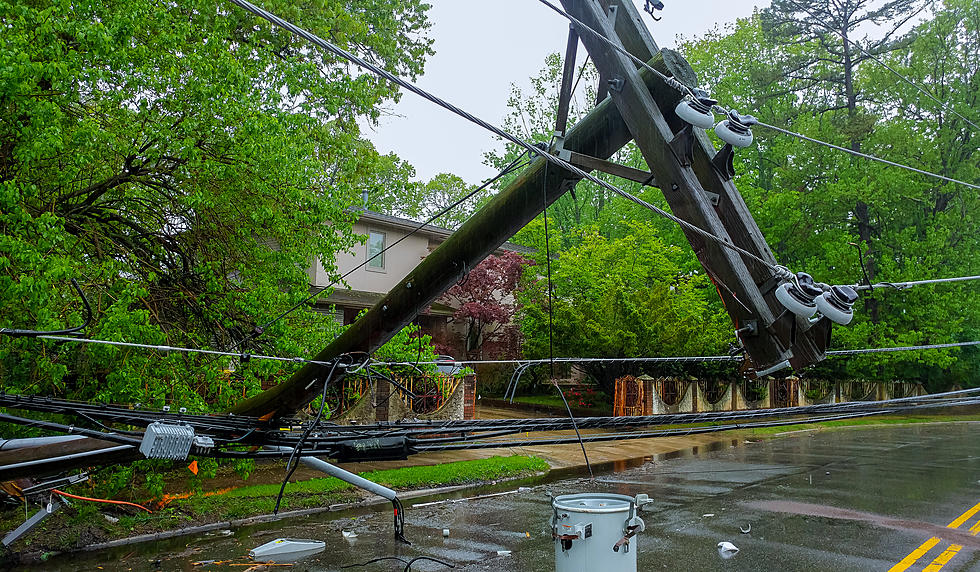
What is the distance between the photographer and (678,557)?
7.89 meters

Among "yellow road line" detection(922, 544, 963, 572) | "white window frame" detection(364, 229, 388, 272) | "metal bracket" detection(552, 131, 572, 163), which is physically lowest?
"yellow road line" detection(922, 544, 963, 572)

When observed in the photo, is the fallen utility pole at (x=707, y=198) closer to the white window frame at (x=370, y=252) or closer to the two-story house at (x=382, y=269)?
the two-story house at (x=382, y=269)

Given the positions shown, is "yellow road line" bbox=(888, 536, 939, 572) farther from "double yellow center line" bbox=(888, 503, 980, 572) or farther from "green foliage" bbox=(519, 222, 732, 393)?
"green foliage" bbox=(519, 222, 732, 393)

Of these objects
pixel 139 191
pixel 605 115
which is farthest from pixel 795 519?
pixel 139 191

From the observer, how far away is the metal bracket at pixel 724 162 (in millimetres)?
4953

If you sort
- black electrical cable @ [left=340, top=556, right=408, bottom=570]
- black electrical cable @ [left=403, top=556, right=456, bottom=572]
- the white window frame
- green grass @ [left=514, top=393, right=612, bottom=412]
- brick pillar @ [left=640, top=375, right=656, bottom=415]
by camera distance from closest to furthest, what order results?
1. black electrical cable @ [left=403, top=556, right=456, bottom=572]
2. black electrical cable @ [left=340, top=556, right=408, bottom=570]
3. brick pillar @ [left=640, top=375, right=656, bottom=415]
4. green grass @ [left=514, top=393, right=612, bottom=412]
5. the white window frame

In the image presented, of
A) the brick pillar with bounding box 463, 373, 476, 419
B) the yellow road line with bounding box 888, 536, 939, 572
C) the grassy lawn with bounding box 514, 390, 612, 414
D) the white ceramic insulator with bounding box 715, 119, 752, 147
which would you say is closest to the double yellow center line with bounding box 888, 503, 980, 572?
the yellow road line with bounding box 888, 536, 939, 572

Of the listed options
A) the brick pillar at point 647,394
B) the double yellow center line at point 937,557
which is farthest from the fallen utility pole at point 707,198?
the brick pillar at point 647,394

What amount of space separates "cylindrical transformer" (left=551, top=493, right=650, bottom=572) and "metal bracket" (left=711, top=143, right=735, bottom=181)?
2.50m

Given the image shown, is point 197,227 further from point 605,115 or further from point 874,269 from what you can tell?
point 874,269

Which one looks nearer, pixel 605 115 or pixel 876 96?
pixel 605 115

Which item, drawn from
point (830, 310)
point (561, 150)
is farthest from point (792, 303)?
point (561, 150)

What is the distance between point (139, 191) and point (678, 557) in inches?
311

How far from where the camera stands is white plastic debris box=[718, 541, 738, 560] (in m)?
7.96
